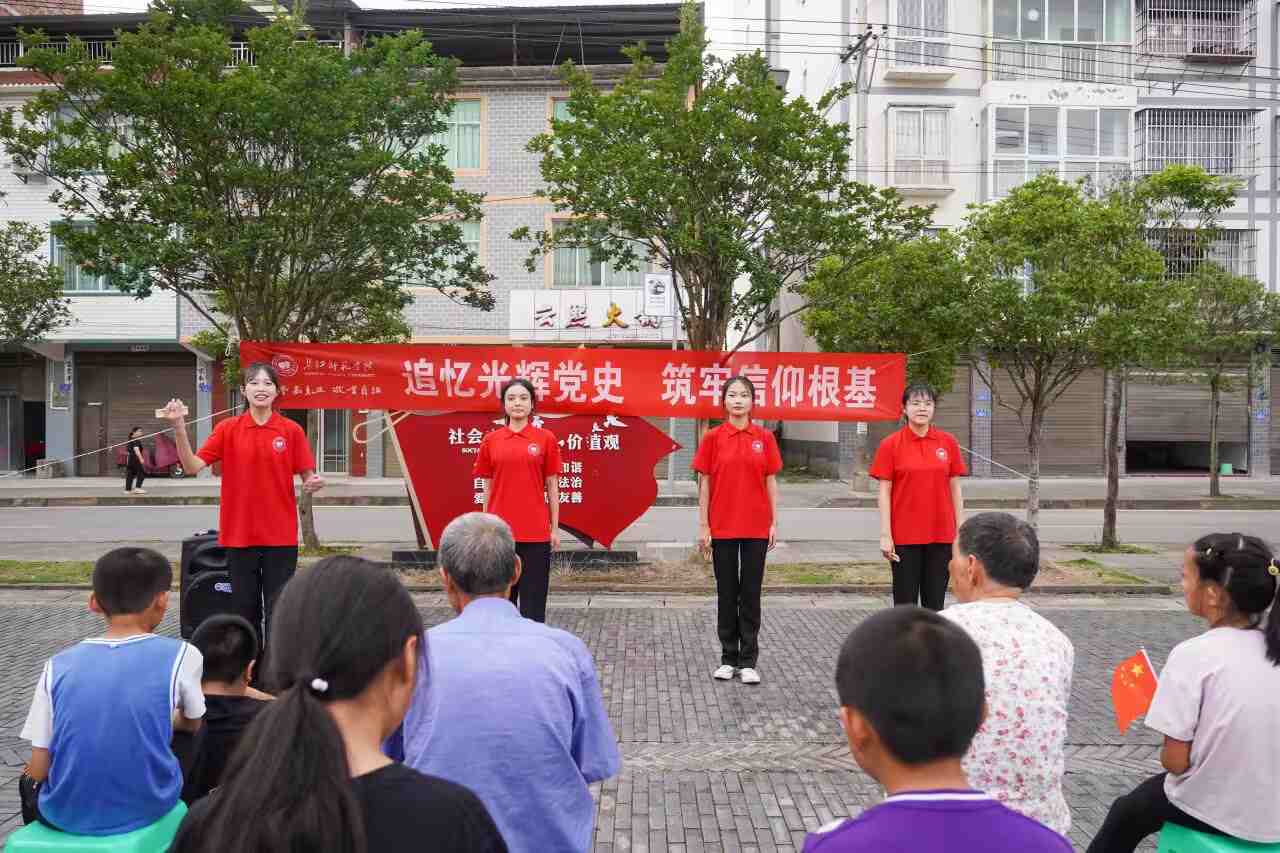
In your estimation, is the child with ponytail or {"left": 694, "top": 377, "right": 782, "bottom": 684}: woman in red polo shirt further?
{"left": 694, "top": 377, "right": 782, "bottom": 684}: woman in red polo shirt

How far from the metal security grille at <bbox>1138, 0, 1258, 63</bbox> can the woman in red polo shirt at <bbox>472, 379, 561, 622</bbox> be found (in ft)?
86.7

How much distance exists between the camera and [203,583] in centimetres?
638

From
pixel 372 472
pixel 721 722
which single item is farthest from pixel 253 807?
pixel 372 472

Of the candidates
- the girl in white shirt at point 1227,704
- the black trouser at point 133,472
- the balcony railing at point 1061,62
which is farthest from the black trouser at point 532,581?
the balcony railing at point 1061,62

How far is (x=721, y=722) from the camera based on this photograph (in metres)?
5.96

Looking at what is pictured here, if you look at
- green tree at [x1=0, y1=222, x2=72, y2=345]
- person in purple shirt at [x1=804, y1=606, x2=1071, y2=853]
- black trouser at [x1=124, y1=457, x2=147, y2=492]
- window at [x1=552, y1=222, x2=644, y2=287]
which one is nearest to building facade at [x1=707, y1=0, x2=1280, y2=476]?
window at [x1=552, y1=222, x2=644, y2=287]

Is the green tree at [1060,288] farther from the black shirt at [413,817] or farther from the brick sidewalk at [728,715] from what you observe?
the black shirt at [413,817]

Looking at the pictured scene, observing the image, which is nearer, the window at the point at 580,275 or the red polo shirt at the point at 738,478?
the red polo shirt at the point at 738,478

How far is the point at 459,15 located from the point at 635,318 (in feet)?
29.5

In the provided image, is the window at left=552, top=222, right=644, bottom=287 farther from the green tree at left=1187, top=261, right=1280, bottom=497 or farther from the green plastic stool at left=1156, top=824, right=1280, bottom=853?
the green plastic stool at left=1156, top=824, right=1280, bottom=853

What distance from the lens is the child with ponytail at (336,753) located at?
5.00 feet

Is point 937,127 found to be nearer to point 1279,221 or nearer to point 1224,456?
point 1279,221

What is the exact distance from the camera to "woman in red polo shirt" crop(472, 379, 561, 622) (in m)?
6.71

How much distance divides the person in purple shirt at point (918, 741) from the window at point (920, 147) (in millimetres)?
26386
